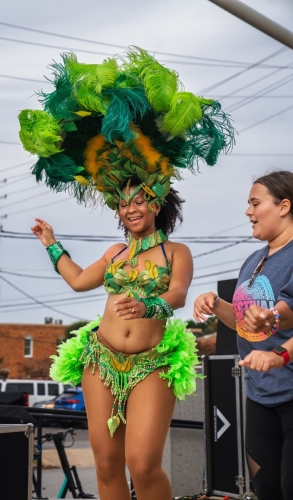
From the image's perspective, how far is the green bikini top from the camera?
352 cm

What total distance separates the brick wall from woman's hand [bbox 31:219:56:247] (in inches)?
1823

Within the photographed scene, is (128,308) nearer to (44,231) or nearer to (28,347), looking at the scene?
(44,231)

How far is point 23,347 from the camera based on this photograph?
5091 cm

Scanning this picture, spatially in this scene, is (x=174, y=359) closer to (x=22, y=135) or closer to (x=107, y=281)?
(x=107, y=281)

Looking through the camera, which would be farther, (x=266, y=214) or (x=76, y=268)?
(x=76, y=268)

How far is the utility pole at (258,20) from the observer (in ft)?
13.9

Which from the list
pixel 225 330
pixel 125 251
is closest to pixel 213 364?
pixel 225 330

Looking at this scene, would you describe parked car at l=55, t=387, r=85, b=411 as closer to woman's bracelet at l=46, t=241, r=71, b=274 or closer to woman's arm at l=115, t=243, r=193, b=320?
woman's bracelet at l=46, t=241, r=71, b=274

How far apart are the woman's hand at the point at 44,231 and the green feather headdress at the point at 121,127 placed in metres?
0.24

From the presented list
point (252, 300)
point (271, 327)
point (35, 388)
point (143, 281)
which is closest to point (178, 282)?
point (143, 281)

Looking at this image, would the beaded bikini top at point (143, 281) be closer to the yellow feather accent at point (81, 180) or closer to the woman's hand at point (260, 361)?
the yellow feather accent at point (81, 180)

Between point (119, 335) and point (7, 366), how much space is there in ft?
158

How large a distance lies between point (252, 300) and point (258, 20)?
2.08m

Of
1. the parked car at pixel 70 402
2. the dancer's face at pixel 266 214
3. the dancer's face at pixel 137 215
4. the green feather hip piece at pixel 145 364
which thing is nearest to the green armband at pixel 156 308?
the green feather hip piece at pixel 145 364
